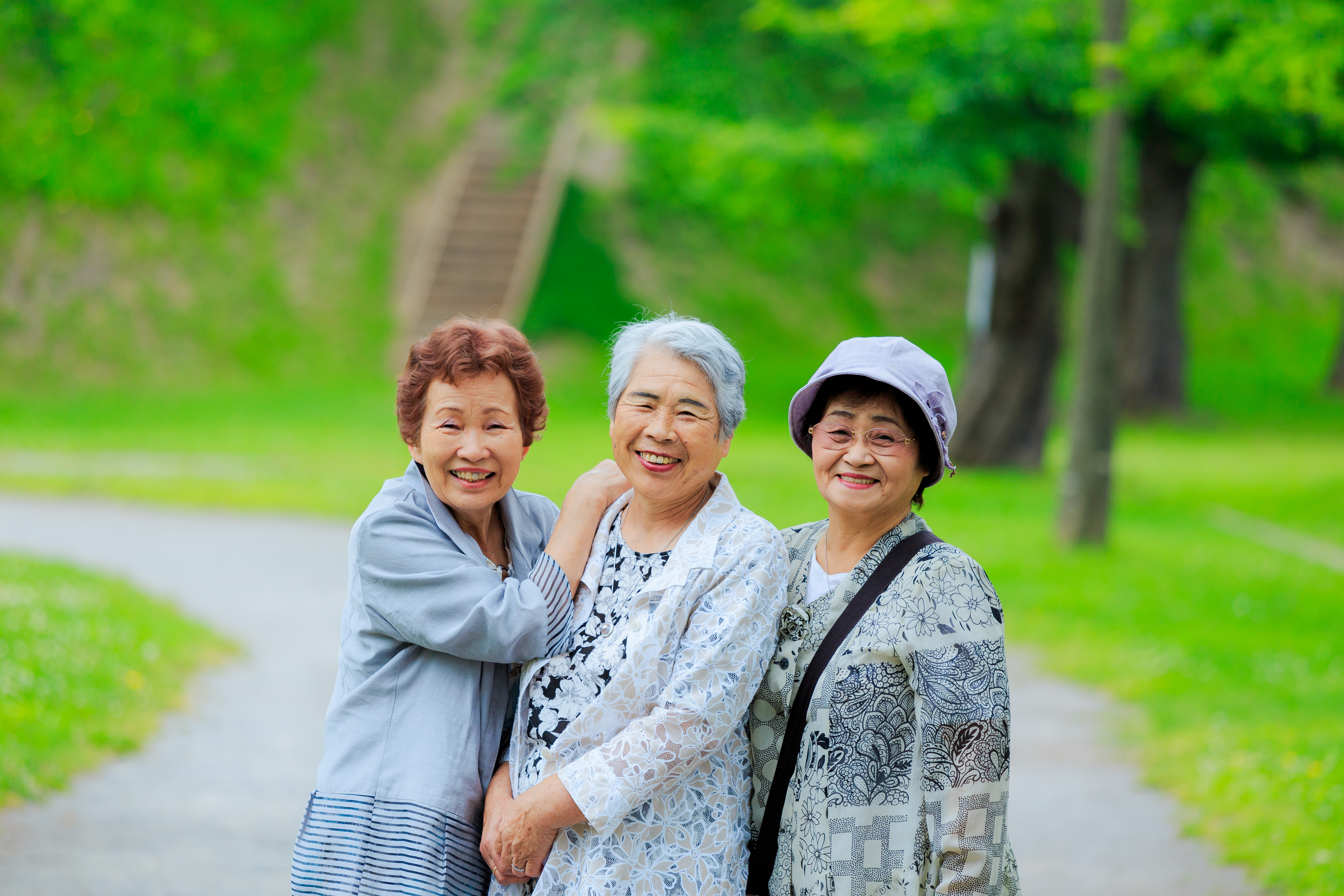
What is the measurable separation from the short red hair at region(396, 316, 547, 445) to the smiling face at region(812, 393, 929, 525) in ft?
1.90

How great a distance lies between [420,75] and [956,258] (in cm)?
1076

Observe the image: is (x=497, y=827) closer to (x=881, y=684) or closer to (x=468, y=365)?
(x=881, y=684)

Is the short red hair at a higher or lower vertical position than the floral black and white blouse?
higher

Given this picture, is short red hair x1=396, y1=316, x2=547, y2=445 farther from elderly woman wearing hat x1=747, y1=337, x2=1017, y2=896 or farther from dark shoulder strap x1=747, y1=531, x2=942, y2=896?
dark shoulder strap x1=747, y1=531, x2=942, y2=896

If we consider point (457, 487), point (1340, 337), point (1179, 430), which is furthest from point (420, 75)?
point (457, 487)

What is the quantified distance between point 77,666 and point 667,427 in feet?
17.2

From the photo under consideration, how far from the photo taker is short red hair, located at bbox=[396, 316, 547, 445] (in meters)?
2.76

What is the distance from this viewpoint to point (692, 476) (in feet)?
8.80

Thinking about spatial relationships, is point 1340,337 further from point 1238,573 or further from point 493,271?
point 1238,573

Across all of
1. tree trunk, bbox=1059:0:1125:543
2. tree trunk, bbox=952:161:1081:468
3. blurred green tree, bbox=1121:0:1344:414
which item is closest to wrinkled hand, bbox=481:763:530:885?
blurred green tree, bbox=1121:0:1344:414

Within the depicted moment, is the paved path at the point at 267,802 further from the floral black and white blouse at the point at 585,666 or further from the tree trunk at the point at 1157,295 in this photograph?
the tree trunk at the point at 1157,295

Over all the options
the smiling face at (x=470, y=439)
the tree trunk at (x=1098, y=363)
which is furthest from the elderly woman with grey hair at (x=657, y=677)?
the tree trunk at (x=1098, y=363)

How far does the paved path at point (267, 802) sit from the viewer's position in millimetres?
4871

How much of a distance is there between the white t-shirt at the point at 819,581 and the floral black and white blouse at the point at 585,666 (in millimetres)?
275
